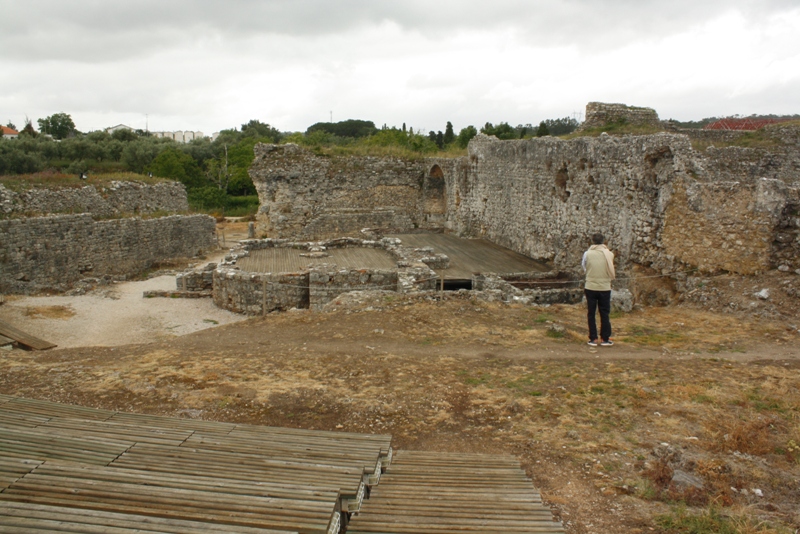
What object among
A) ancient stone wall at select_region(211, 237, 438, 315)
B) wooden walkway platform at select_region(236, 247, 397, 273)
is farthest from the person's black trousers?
wooden walkway platform at select_region(236, 247, 397, 273)

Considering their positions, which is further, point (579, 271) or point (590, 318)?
point (579, 271)

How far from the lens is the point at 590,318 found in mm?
8531

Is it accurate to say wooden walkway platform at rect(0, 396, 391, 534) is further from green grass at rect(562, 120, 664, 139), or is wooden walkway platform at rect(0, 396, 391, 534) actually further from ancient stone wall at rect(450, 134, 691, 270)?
green grass at rect(562, 120, 664, 139)

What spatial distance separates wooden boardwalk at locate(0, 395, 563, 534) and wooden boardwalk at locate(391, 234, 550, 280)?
8844 millimetres

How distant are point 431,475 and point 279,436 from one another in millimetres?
1377

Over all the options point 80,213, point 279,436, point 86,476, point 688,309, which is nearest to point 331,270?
point 688,309

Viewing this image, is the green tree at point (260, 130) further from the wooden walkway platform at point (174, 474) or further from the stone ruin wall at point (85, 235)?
the wooden walkway platform at point (174, 474)

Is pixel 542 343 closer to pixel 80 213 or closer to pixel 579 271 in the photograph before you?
pixel 579 271

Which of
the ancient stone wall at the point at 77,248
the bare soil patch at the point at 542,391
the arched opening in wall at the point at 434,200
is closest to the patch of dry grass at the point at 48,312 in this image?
the ancient stone wall at the point at 77,248

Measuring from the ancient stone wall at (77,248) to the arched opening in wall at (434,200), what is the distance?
10801mm

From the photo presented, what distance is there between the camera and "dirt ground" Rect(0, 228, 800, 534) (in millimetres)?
4566

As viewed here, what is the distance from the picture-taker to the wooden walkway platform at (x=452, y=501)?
3230 millimetres

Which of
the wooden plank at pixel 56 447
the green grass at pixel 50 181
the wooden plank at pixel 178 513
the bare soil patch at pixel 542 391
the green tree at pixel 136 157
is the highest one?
the green tree at pixel 136 157

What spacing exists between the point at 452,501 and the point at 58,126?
71.6m
